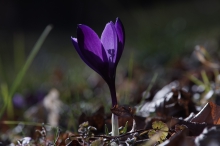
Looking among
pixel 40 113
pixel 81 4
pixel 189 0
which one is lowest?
pixel 40 113

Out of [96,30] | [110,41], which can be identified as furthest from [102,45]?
[96,30]

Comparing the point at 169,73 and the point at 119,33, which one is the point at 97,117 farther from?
the point at 169,73

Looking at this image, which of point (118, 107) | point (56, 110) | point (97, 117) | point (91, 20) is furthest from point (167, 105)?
point (91, 20)

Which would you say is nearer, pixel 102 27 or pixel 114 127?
pixel 114 127

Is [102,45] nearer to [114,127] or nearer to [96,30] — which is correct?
[114,127]

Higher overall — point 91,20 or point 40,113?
point 91,20

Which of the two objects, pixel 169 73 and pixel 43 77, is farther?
pixel 43 77

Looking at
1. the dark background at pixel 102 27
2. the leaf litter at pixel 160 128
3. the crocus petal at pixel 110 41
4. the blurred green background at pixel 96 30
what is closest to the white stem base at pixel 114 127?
the leaf litter at pixel 160 128
